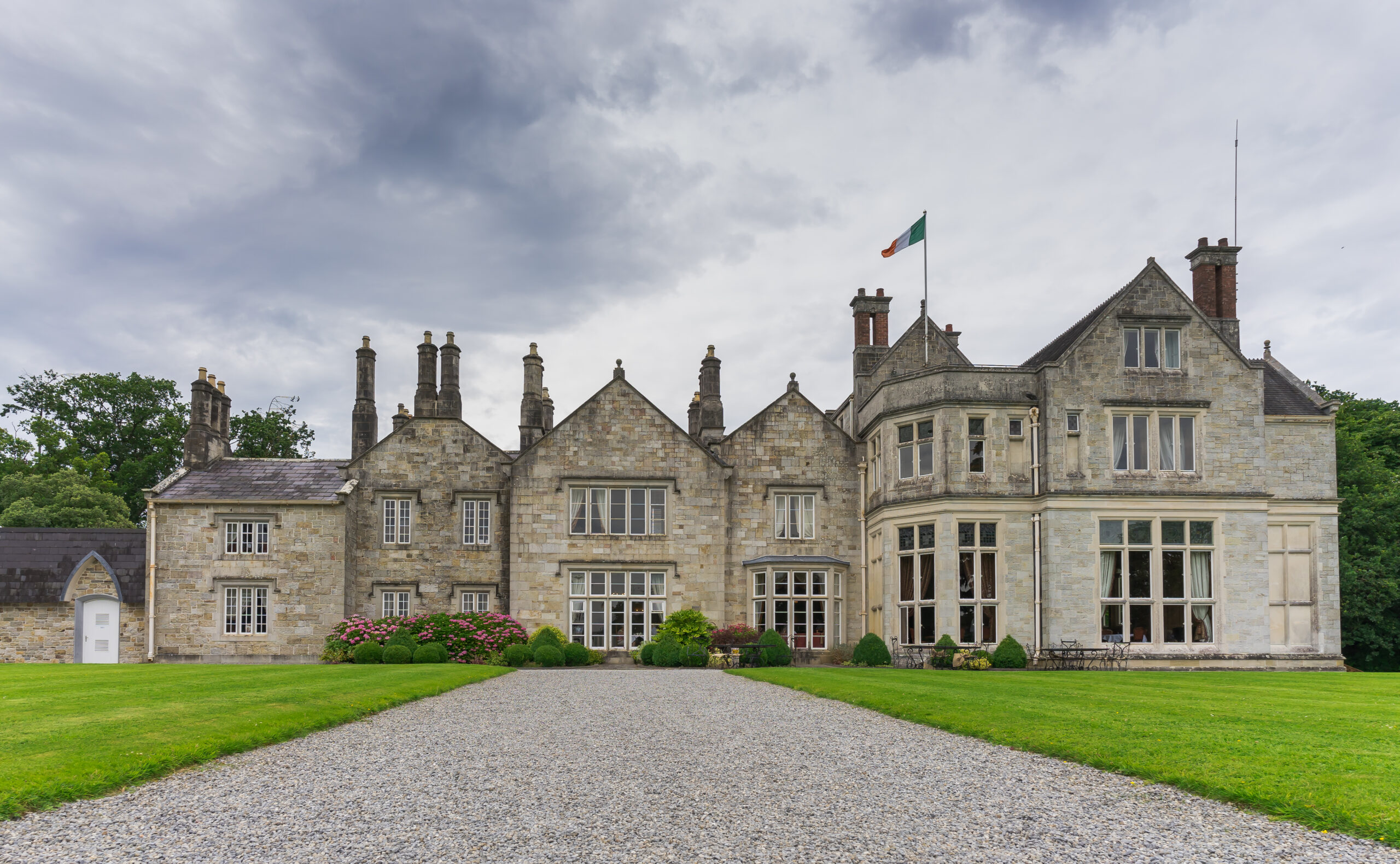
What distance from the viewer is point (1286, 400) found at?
32.4 meters

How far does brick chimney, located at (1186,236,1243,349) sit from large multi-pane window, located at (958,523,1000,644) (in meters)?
10.5

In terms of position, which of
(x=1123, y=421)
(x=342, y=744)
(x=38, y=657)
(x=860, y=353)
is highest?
(x=860, y=353)

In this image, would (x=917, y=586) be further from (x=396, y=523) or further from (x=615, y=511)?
(x=396, y=523)

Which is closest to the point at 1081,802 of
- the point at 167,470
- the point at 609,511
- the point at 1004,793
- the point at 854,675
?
the point at 1004,793

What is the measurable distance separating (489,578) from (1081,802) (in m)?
27.7

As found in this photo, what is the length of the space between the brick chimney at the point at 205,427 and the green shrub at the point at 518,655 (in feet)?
47.2

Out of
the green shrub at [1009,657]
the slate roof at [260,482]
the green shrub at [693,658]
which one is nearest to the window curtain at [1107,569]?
the green shrub at [1009,657]

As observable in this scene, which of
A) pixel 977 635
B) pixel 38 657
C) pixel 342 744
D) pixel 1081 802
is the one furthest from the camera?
pixel 38 657

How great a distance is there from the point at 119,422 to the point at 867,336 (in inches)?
1698

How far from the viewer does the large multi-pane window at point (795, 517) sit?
114 feet

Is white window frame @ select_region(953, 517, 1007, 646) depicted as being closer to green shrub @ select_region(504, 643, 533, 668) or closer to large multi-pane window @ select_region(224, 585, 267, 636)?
green shrub @ select_region(504, 643, 533, 668)

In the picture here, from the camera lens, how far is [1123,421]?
30.1 m

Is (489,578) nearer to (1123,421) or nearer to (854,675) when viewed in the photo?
(854,675)

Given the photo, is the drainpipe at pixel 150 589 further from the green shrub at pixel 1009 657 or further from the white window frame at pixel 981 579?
the green shrub at pixel 1009 657
